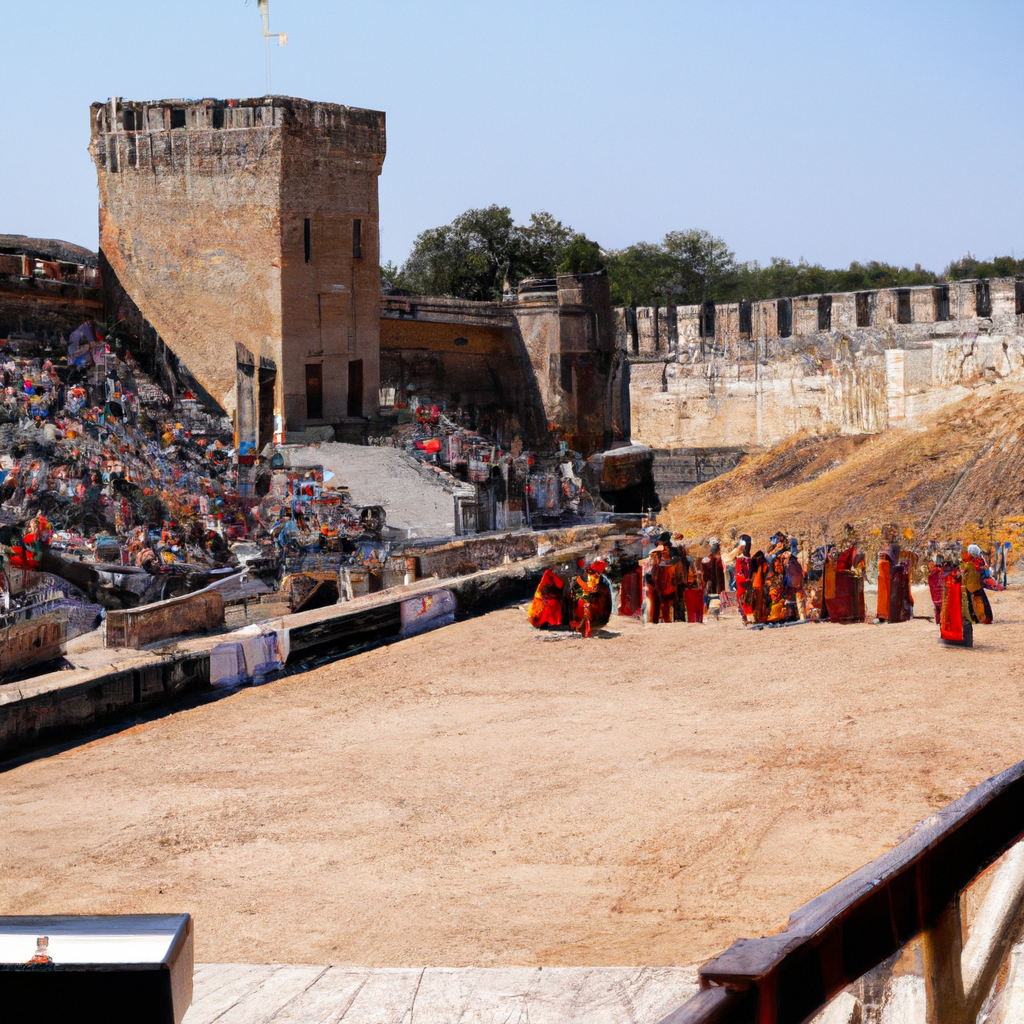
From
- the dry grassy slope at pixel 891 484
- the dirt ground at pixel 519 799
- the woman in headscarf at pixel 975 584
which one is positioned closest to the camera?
the dirt ground at pixel 519 799

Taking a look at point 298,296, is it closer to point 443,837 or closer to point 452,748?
point 452,748

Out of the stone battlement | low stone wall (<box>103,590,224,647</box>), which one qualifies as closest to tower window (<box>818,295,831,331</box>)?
the stone battlement

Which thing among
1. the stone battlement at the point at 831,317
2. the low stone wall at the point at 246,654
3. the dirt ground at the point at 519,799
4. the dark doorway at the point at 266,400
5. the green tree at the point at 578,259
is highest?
the green tree at the point at 578,259

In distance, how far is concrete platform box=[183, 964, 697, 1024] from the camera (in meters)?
3.87

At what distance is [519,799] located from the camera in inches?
303

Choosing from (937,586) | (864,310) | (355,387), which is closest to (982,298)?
(864,310)

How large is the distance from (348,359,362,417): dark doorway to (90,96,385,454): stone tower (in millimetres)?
521

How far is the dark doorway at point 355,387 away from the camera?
2939 centimetres

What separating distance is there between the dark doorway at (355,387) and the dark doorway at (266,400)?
2112 mm

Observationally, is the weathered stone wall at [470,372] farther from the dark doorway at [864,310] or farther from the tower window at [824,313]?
the dark doorway at [864,310]

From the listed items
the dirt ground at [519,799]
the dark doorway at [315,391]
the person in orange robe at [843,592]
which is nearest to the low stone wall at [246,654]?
the dirt ground at [519,799]

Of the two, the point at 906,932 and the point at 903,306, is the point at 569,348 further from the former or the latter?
the point at 906,932

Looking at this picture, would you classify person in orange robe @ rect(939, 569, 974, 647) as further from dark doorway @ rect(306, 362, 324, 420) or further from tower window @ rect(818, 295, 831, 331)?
tower window @ rect(818, 295, 831, 331)

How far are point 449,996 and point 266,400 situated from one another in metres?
24.9
